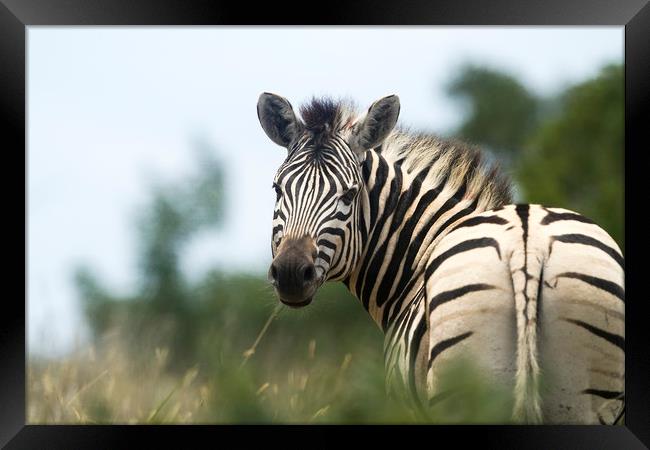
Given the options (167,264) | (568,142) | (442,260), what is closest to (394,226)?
(442,260)

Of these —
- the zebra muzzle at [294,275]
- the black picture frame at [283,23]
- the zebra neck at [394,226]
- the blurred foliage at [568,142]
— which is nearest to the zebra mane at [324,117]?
the zebra neck at [394,226]

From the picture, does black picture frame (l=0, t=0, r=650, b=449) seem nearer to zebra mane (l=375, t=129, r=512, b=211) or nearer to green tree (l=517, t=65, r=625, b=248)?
zebra mane (l=375, t=129, r=512, b=211)

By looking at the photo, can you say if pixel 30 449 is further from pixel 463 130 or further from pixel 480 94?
pixel 480 94

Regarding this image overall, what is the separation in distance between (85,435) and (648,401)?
2880 mm

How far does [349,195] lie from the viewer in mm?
5168

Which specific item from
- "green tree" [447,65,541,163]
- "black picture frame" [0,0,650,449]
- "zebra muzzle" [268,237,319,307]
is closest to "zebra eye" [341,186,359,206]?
"zebra muzzle" [268,237,319,307]

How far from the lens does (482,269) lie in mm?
3949

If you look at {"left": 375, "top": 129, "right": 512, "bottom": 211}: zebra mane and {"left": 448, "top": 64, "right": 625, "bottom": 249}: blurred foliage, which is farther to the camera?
{"left": 448, "top": 64, "right": 625, "bottom": 249}: blurred foliage

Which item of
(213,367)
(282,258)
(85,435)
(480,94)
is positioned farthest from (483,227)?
(480,94)

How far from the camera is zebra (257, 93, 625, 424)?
3.88 metres

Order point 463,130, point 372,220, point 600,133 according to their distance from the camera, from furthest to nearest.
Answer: point 463,130, point 600,133, point 372,220

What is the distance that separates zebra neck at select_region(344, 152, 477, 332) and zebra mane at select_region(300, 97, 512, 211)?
4 centimetres

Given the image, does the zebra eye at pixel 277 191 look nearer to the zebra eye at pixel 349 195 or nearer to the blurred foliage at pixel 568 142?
the zebra eye at pixel 349 195

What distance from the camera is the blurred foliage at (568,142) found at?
17.5 meters
